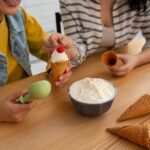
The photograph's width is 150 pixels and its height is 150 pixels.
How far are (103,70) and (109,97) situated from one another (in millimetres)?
330

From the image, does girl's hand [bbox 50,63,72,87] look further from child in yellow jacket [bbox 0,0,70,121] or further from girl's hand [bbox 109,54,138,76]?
girl's hand [bbox 109,54,138,76]

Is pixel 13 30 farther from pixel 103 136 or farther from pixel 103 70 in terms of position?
pixel 103 136

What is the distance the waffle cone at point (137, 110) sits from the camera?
82 cm

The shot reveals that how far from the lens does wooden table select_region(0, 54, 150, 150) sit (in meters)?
0.72

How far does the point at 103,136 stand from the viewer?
0.75m

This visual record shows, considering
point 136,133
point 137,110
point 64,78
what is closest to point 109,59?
point 64,78

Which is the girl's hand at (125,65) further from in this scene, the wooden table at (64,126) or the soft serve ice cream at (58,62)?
the soft serve ice cream at (58,62)

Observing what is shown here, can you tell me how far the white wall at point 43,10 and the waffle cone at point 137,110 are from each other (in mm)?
1848

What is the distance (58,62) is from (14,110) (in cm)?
22

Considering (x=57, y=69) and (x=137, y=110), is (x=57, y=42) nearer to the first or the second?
(x=57, y=69)

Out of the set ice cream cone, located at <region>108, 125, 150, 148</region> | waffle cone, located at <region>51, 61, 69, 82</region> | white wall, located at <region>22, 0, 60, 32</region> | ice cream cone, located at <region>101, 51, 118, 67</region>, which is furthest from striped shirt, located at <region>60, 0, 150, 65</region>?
white wall, located at <region>22, 0, 60, 32</region>

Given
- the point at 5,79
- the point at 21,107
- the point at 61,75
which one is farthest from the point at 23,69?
the point at 21,107

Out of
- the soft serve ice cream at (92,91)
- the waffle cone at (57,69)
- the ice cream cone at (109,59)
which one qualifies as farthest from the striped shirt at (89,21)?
the soft serve ice cream at (92,91)

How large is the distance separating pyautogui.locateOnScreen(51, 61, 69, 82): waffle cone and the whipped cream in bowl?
0.44 ft
